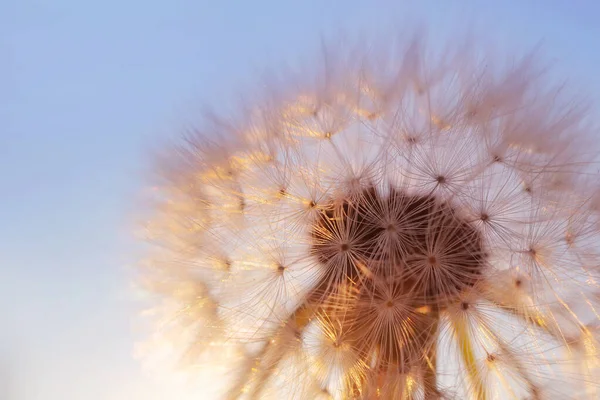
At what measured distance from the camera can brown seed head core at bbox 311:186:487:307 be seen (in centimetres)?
265

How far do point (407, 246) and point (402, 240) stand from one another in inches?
1.2

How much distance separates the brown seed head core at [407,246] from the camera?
265cm

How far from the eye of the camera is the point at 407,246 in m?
2.66

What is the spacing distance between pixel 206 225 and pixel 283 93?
69cm

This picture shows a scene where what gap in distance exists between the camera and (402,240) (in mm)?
2664

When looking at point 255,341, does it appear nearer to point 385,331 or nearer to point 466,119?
point 385,331

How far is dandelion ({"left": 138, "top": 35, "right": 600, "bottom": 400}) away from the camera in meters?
2.69

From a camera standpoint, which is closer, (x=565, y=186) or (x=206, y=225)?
(x=565, y=186)

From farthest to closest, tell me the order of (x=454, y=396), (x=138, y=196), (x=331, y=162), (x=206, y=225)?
(x=138, y=196) → (x=206, y=225) → (x=331, y=162) → (x=454, y=396)

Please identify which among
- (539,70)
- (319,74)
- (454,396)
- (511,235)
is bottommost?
(454,396)

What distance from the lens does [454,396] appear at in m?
2.63

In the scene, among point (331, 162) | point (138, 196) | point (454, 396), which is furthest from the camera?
point (138, 196)

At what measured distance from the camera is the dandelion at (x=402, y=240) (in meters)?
2.69

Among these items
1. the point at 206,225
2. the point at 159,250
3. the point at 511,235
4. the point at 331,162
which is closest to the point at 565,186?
the point at 511,235
